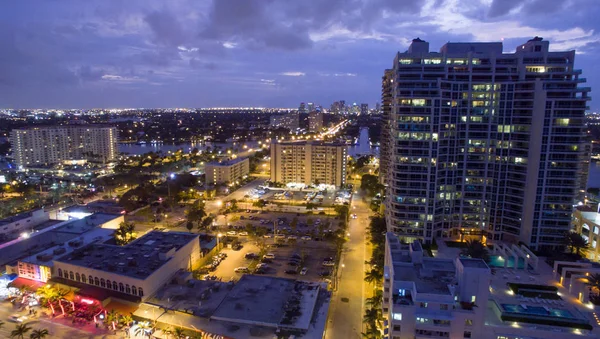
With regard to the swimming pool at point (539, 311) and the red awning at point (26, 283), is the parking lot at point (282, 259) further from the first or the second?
the swimming pool at point (539, 311)

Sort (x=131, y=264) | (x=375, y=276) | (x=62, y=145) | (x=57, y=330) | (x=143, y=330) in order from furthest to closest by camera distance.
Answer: (x=62, y=145), (x=131, y=264), (x=375, y=276), (x=57, y=330), (x=143, y=330)

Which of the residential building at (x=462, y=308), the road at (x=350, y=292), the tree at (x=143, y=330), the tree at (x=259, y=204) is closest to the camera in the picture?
the residential building at (x=462, y=308)

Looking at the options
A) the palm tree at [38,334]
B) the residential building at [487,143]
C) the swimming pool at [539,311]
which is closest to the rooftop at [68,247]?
the palm tree at [38,334]

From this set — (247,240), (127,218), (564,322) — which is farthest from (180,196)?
(564,322)

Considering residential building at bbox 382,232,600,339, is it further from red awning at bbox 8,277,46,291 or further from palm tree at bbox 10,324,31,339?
red awning at bbox 8,277,46,291

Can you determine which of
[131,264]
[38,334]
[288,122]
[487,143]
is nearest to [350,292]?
[131,264]

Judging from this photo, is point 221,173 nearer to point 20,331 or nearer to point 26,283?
point 26,283
